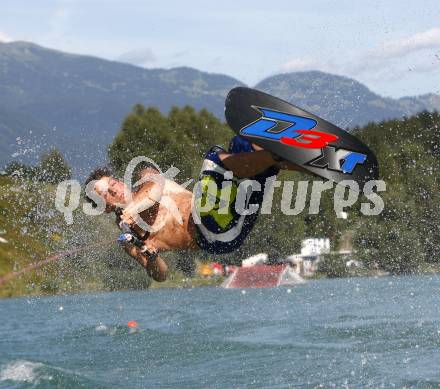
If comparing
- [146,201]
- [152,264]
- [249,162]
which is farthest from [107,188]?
[249,162]

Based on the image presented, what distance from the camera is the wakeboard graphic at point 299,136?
7.94m

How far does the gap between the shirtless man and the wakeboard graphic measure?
19 cm

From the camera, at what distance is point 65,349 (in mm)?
16156

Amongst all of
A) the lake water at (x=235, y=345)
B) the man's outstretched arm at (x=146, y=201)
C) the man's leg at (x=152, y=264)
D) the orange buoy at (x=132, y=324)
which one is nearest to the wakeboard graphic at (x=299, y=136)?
the man's outstretched arm at (x=146, y=201)

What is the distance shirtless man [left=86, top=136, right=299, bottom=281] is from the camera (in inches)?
323

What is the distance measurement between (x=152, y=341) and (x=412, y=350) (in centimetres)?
622

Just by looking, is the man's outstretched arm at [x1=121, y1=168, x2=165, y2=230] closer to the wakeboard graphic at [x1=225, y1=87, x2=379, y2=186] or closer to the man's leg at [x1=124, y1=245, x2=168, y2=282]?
the man's leg at [x1=124, y1=245, x2=168, y2=282]

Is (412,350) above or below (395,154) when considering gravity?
below

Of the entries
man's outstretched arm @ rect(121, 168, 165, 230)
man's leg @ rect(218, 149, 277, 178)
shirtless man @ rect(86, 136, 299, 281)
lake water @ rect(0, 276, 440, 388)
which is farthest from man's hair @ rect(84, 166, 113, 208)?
lake water @ rect(0, 276, 440, 388)

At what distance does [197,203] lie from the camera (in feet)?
27.8

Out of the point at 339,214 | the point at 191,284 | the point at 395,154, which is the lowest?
the point at 191,284

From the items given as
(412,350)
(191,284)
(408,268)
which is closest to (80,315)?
(412,350)

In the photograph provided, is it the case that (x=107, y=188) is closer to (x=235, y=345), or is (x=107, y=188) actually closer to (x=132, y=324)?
(x=235, y=345)

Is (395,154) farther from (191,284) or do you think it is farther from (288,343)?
(288,343)
